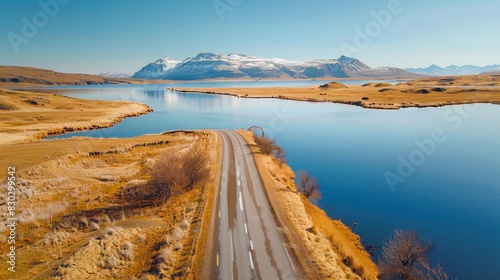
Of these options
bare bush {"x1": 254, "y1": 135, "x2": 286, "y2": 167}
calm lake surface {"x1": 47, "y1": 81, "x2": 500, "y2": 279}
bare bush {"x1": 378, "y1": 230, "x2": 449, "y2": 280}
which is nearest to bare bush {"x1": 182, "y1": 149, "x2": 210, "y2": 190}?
calm lake surface {"x1": 47, "y1": 81, "x2": 500, "y2": 279}

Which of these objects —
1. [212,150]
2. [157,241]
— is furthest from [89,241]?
[212,150]

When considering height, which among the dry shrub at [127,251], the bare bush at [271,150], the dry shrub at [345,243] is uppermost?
the bare bush at [271,150]

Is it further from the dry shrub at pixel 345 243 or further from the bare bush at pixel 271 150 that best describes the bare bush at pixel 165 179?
the bare bush at pixel 271 150

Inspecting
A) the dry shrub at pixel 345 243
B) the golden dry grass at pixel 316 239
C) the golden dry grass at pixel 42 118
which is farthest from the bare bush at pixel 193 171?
the golden dry grass at pixel 42 118

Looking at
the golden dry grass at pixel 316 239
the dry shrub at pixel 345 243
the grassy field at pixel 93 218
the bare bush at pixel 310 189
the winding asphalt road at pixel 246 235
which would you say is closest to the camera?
the winding asphalt road at pixel 246 235

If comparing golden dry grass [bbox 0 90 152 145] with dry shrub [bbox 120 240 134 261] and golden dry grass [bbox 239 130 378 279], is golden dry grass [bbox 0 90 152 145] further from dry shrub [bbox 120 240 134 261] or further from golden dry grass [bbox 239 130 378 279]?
golden dry grass [bbox 239 130 378 279]

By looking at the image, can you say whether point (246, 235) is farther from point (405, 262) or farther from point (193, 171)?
point (193, 171)
